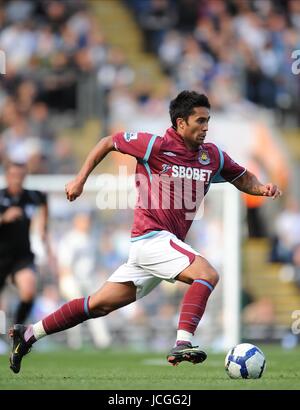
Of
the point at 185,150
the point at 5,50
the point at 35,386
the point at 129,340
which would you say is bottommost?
the point at 129,340

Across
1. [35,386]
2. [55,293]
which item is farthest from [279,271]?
[35,386]

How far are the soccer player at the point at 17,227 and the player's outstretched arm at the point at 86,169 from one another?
13.5ft

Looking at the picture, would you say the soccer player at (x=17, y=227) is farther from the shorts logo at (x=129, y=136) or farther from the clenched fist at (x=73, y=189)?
the clenched fist at (x=73, y=189)

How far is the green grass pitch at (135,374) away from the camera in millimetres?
7438

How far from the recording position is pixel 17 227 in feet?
40.9

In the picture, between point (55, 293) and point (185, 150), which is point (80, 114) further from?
point (185, 150)

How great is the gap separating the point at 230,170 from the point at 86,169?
121 centimetres

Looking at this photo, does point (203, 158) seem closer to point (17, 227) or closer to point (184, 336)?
point (184, 336)

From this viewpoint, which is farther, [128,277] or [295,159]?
[295,159]

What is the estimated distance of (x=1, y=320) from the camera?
46.3 feet

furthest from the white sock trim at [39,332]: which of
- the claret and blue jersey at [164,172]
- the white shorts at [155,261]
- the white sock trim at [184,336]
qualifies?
the white sock trim at [184,336]

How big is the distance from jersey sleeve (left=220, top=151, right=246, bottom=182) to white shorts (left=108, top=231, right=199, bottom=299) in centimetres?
74

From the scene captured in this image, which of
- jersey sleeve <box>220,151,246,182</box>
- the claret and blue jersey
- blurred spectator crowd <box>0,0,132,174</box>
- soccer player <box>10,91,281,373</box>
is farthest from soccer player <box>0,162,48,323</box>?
blurred spectator crowd <box>0,0,132,174</box>

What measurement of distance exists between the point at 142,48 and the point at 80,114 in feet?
10.5
